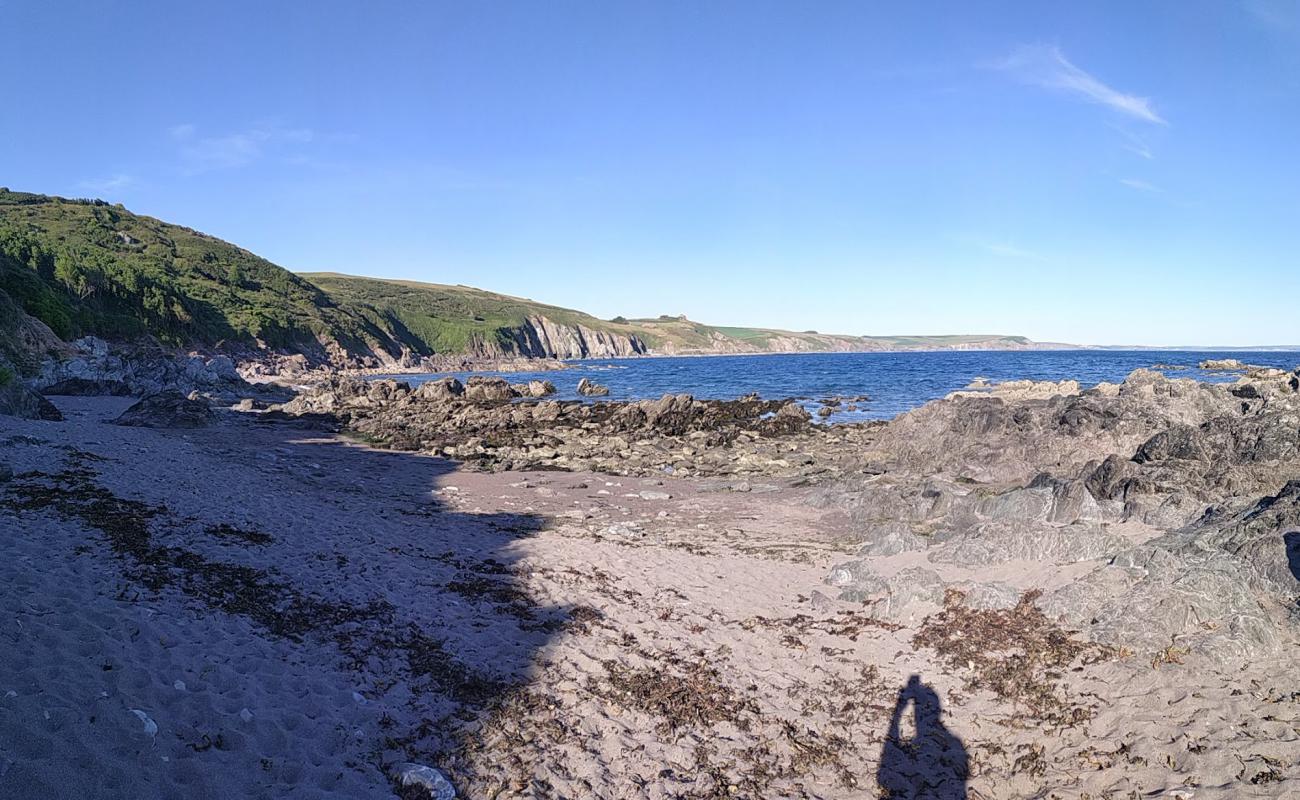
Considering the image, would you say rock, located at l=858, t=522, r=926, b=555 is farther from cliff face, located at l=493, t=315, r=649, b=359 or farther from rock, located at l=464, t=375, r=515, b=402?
cliff face, located at l=493, t=315, r=649, b=359

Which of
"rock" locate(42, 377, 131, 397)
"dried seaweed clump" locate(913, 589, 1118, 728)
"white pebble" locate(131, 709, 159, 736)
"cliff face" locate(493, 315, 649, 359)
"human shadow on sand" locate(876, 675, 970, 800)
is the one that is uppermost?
"cliff face" locate(493, 315, 649, 359)

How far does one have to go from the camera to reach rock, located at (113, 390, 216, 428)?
22188mm

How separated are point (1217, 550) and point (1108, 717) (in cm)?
282

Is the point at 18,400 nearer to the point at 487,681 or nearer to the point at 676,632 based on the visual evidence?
the point at 487,681

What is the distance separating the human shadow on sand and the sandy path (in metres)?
0.03

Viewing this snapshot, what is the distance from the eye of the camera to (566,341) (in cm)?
14175

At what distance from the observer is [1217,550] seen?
7020 millimetres

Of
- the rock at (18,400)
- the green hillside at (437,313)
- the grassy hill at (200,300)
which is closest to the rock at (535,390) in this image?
the grassy hill at (200,300)

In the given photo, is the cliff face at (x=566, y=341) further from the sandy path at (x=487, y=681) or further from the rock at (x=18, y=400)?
the sandy path at (x=487, y=681)

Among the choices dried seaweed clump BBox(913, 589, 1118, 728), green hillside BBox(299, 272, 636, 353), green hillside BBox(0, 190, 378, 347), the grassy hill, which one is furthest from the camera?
green hillside BBox(299, 272, 636, 353)

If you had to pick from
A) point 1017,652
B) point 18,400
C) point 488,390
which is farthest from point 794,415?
point 18,400

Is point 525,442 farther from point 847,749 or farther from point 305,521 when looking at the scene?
point 847,749

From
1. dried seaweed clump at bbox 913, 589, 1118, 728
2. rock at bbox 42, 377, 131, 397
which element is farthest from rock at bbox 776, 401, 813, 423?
rock at bbox 42, 377, 131, 397

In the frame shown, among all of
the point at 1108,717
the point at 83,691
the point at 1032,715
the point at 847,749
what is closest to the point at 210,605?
the point at 83,691
